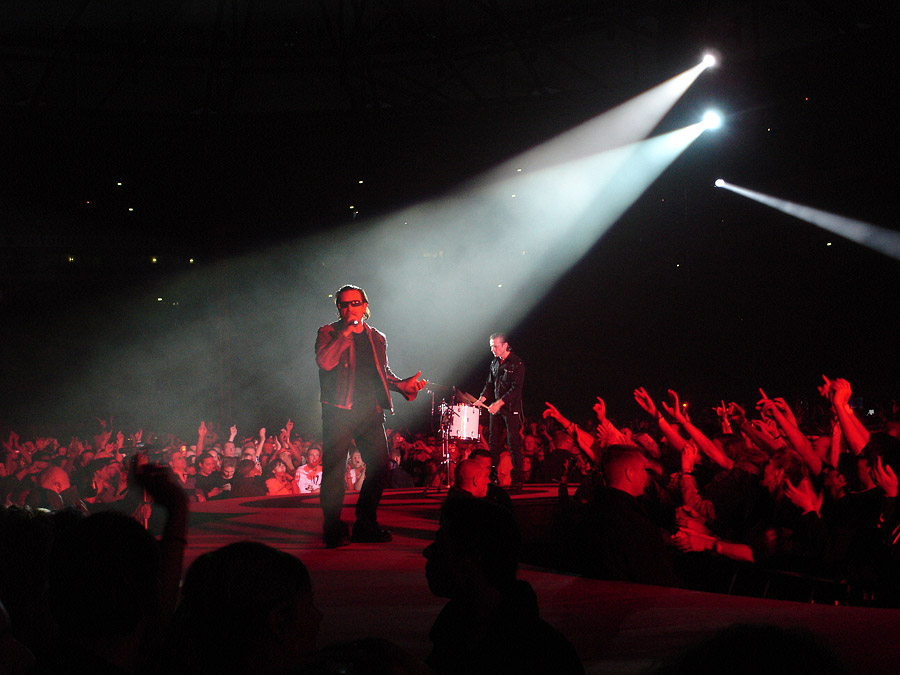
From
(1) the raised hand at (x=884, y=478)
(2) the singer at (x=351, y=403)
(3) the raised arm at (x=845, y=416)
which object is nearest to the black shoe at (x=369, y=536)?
(2) the singer at (x=351, y=403)

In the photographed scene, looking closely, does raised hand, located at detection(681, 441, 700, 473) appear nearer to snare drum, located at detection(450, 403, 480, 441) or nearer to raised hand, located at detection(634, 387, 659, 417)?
raised hand, located at detection(634, 387, 659, 417)

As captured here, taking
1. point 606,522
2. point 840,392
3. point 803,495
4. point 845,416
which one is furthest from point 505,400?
point 606,522

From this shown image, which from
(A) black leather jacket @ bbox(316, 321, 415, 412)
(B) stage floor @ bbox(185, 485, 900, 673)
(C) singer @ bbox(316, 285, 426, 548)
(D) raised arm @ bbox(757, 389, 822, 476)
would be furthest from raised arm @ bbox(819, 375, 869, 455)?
(A) black leather jacket @ bbox(316, 321, 415, 412)

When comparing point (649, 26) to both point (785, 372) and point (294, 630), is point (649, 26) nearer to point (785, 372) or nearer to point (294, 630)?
point (785, 372)

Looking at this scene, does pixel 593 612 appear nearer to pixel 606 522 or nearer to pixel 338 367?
pixel 606 522

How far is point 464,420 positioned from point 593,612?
765 cm

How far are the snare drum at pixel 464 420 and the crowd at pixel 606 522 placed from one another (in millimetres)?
306

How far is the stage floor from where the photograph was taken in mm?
3111

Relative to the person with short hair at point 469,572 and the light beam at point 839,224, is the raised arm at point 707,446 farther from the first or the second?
the light beam at point 839,224

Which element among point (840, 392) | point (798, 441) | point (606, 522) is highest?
point (840, 392)

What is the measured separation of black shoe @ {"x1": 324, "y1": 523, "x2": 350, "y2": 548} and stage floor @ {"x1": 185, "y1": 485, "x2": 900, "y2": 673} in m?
0.10

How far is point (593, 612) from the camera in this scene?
387cm

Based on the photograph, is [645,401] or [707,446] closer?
[707,446]

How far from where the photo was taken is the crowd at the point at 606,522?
1806 mm
